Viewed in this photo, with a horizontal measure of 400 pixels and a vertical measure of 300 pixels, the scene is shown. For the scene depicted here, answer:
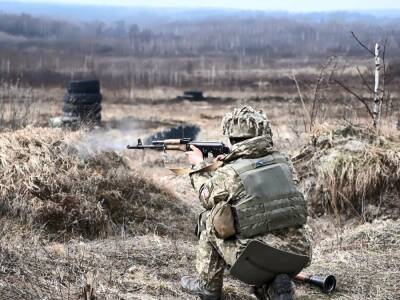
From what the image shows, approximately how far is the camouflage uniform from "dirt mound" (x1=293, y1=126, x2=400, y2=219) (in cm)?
386

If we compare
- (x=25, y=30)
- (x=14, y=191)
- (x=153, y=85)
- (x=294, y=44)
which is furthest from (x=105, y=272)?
(x=294, y=44)

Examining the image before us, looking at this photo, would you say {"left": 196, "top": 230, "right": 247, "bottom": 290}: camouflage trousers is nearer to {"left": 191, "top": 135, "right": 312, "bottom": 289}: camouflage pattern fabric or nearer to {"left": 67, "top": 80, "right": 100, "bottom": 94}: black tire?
{"left": 191, "top": 135, "right": 312, "bottom": 289}: camouflage pattern fabric

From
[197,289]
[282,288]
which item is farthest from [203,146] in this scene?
[282,288]

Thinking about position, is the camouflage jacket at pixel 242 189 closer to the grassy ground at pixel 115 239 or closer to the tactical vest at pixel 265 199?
the tactical vest at pixel 265 199

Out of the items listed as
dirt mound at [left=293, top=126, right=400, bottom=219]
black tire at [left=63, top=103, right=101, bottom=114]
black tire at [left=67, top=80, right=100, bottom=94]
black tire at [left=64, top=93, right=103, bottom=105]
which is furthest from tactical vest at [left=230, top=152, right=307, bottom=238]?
black tire at [left=67, top=80, right=100, bottom=94]

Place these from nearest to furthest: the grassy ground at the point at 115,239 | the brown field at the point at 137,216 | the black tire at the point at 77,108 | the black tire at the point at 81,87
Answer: the grassy ground at the point at 115,239 → the brown field at the point at 137,216 → the black tire at the point at 77,108 → the black tire at the point at 81,87

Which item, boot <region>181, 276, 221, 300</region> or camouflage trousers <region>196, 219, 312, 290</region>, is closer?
camouflage trousers <region>196, 219, 312, 290</region>

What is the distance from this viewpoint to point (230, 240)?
3848mm

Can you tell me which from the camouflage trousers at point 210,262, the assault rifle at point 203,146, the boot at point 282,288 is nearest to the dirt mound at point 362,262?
the boot at point 282,288

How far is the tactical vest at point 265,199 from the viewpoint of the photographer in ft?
12.2

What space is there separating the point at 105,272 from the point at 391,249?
8.55ft

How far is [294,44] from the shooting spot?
79.2m

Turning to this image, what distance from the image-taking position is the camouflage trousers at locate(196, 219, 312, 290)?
379cm

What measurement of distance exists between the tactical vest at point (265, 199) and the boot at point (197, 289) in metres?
0.53
